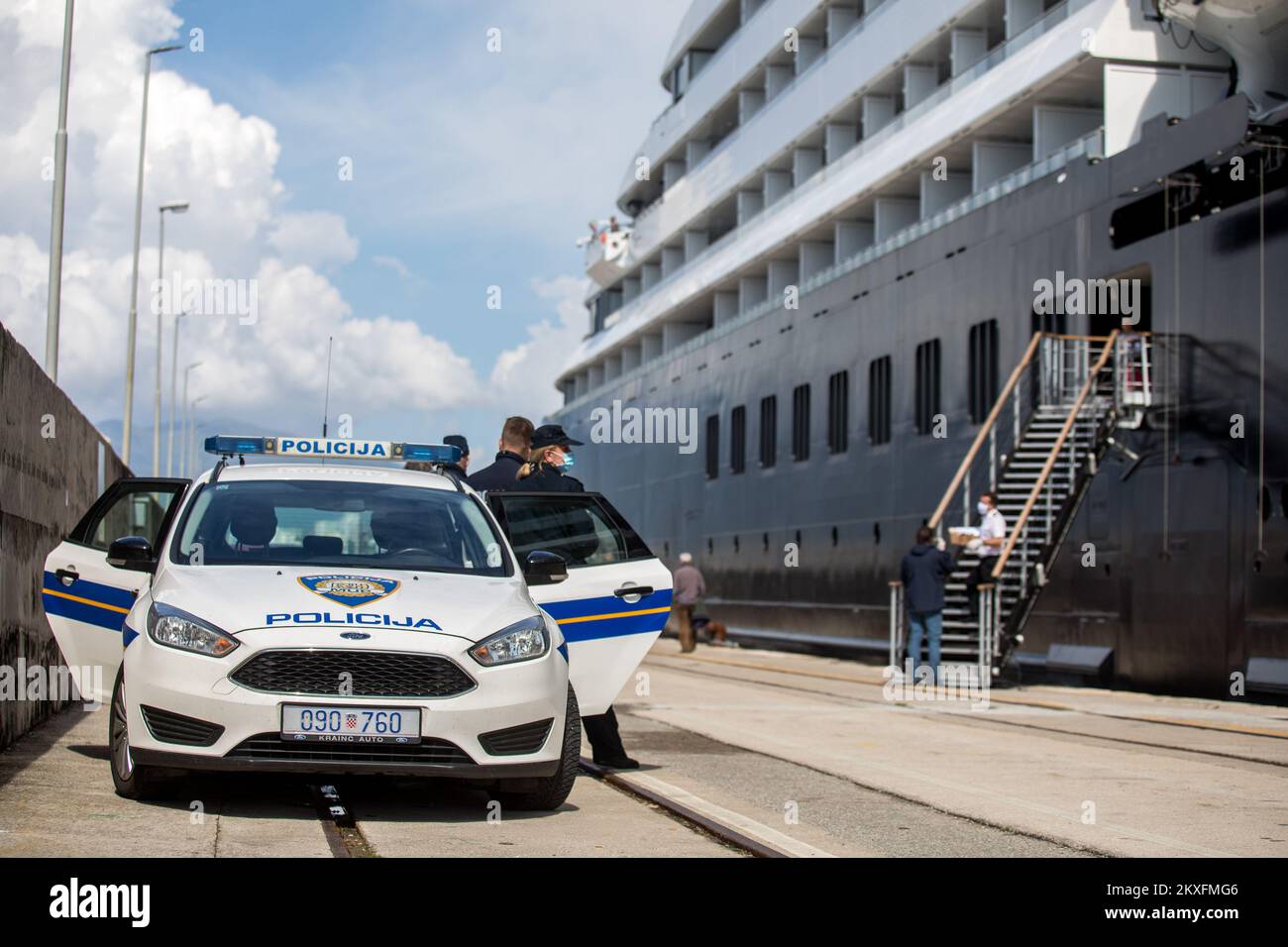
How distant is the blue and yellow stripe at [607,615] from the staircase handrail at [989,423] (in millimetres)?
11822

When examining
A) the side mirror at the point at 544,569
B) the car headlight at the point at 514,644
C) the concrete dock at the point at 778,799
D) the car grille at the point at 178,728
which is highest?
the side mirror at the point at 544,569

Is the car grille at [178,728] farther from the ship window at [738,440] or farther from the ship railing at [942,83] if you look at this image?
the ship window at [738,440]

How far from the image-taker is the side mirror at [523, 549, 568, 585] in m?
7.87

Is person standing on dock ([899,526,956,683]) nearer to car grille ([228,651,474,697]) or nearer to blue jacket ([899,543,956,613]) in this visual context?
blue jacket ([899,543,956,613])

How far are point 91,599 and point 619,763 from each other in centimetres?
300

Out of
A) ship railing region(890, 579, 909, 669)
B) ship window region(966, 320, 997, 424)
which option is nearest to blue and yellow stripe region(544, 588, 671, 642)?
ship railing region(890, 579, 909, 669)

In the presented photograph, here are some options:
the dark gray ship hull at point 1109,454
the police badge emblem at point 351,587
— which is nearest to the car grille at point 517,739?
the police badge emblem at point 351,587

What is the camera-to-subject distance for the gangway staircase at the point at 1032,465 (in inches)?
742

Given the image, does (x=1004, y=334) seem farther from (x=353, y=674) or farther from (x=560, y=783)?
(x=353, y=674)

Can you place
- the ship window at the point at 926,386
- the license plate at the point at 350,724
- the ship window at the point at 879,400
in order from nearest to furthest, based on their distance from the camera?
the license plate at the point at 350,724 < the ship window at the point at 926,386 < the ship window at the point at 879,400

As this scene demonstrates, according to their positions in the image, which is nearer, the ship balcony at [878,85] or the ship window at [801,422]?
the ship balcony at [878,85]

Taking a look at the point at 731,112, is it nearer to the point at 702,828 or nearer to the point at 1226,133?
the point at 1226,133

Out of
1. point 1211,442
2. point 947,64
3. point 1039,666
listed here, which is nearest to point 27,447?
Result: point 1211,442

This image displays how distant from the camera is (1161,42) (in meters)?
20.3
